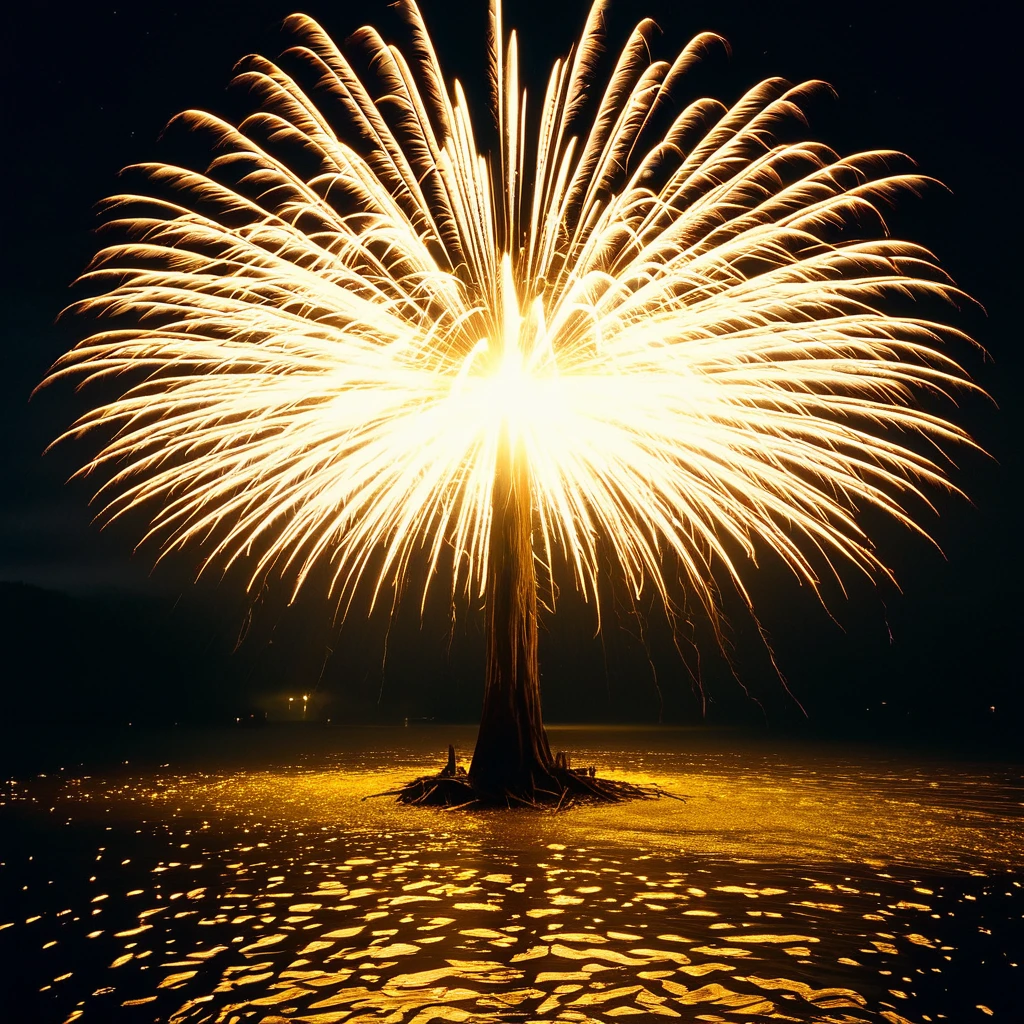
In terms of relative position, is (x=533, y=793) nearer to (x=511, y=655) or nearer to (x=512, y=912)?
(x=511, y=655)

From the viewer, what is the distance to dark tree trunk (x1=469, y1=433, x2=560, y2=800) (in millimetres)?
23688

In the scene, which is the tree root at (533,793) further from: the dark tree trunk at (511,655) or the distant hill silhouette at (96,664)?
the distant hill silhouette at (96,664)

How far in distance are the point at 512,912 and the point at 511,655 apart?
11.9 meters

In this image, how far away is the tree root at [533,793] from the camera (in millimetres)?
22969

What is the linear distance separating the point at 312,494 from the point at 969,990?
15486 millimetres

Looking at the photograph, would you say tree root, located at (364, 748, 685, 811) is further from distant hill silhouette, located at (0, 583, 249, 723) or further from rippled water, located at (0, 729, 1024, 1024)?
distant hill silhouette, located at (0, 583, 249, 723)

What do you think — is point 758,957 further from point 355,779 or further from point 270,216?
point 355,779

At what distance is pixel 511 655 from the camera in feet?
79.0

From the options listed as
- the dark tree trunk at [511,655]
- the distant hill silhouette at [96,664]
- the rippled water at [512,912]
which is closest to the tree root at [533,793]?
the dark tree trunk at [511,655]

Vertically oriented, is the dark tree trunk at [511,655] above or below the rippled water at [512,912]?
above

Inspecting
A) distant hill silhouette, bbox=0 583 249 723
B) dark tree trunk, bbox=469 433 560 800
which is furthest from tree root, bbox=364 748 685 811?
distant hill silhouette, bbox=0 583 249 723

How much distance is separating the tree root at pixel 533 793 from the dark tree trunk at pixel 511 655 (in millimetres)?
178

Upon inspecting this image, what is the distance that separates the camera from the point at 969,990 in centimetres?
938

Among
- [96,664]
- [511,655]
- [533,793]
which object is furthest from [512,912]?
[96,664]
